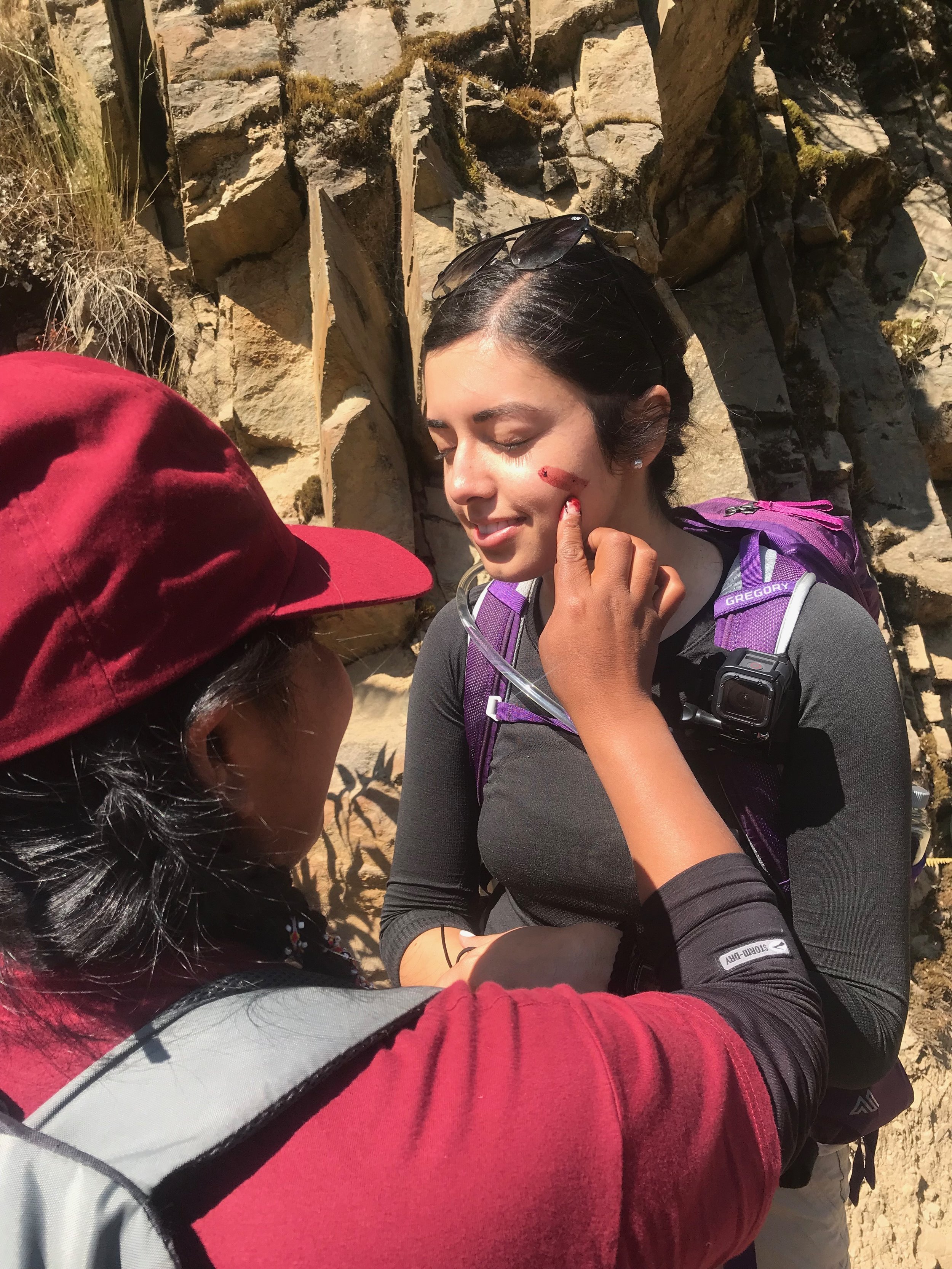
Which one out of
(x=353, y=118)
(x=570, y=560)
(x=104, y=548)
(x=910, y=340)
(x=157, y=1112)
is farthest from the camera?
(x=910, y=340)

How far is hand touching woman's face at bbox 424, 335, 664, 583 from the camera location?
1.72 metres

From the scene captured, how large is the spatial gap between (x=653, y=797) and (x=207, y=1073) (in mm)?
671

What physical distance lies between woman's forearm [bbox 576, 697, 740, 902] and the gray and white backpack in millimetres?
424

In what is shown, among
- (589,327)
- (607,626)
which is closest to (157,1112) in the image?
(607,626)

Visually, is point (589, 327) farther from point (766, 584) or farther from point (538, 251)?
point (766, 584)

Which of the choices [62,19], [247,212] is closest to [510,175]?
[247,212]

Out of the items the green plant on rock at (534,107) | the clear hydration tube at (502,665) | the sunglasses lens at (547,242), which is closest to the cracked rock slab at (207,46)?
the green plant on rock at (534,107)

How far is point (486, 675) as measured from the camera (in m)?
1.84

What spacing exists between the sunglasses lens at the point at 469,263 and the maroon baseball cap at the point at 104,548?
106cm

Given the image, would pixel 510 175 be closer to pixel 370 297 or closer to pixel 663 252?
pixel 370 297

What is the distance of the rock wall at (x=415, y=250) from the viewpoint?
135 inches

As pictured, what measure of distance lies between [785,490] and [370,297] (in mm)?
2184

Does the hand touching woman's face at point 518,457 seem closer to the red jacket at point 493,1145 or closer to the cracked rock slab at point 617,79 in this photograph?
the red jacket at point 493,1145

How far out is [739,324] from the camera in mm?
4648
